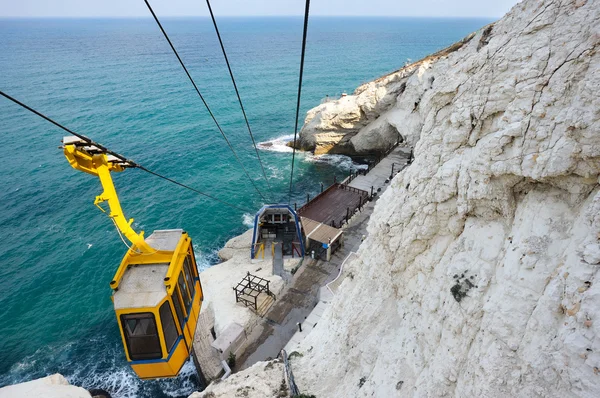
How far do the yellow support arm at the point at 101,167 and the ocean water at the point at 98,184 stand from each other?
12813 millimetres

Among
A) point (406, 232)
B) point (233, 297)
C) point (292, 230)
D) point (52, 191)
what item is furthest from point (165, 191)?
point (406, 232)

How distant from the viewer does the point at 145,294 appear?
10078 mm

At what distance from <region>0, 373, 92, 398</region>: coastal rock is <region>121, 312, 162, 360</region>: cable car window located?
31.8 ft

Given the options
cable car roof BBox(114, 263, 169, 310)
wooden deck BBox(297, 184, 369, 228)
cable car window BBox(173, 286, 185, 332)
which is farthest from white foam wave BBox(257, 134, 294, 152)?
cable car window BBox(173, 286, 185, 332)

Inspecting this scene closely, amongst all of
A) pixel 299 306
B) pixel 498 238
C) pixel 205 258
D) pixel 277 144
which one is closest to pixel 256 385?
pixel 299 306

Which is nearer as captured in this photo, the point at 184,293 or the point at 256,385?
the point at 184,293

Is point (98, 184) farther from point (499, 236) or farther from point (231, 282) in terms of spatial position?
point (499, 236)

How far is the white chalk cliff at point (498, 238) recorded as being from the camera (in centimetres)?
530

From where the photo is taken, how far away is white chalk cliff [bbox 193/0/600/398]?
5.30 m

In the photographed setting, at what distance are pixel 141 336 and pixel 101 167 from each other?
5.35m

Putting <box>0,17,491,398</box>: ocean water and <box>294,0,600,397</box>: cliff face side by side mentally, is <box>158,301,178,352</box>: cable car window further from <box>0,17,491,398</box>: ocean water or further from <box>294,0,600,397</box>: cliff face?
<box>0,17,491,398</box>: ocean water

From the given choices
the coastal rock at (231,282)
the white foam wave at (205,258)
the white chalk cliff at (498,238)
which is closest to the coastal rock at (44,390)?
the coastal rock at (231,282)

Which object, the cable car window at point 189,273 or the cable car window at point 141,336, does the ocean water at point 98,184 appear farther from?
the cable car window at point 141,336

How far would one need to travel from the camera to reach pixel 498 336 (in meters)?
5.95
